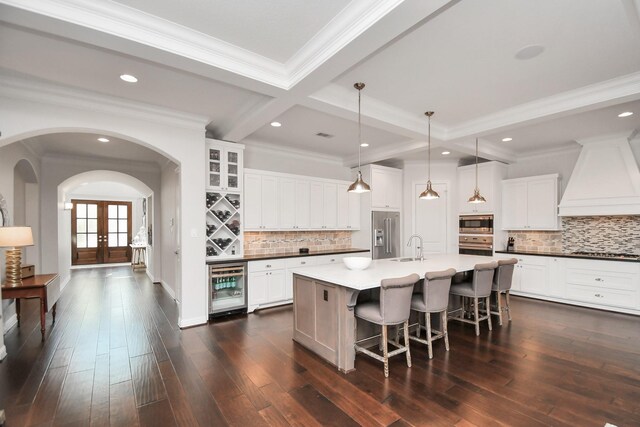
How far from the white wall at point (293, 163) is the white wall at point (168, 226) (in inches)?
54.9

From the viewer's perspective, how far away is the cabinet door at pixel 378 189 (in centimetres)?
640

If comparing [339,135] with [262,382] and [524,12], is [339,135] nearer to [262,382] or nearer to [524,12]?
[524,12]

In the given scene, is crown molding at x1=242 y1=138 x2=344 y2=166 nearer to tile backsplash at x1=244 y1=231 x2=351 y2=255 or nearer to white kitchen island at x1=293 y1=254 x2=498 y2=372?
tile backsplash at x1=244 y1=231 x2=351 y2=255

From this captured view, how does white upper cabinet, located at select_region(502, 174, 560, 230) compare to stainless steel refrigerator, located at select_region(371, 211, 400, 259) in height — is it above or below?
above

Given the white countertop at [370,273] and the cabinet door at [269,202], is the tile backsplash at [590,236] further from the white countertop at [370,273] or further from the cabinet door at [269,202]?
the cabinet door at [269,202]

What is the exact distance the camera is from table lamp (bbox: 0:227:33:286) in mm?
3482

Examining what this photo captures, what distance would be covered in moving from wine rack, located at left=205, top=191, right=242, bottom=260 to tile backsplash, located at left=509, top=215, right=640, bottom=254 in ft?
19.0

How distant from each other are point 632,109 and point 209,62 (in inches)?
203

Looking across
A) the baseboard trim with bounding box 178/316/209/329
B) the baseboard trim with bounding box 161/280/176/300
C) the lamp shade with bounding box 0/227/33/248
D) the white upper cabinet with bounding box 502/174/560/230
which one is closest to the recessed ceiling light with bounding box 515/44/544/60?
the white upper cabinet with bounding box 502/174/560/230

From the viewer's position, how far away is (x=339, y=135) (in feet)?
16.8

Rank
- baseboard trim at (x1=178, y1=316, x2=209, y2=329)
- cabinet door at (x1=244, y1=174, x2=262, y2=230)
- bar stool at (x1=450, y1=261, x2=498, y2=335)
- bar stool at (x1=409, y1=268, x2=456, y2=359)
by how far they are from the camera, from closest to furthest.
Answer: bar stool at (x1=409, y1=268, x2=456, y2=359) → bar stool at (x1=450, y1=261, x2=498, y2=335) → baseboard trim at (x1=178, y1=316, x2=209, y2=329) → cabinet door at (x1=244, y1=174, x2=262, y2=230)

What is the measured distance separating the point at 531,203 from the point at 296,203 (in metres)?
4.61

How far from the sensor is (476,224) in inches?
255

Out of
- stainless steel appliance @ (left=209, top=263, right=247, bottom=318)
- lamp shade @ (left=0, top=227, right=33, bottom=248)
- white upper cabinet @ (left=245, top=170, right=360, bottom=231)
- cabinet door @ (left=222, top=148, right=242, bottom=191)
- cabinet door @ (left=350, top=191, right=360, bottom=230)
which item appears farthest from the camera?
cabinet door @ (left=350, top=191, right=360, bottom=230)
